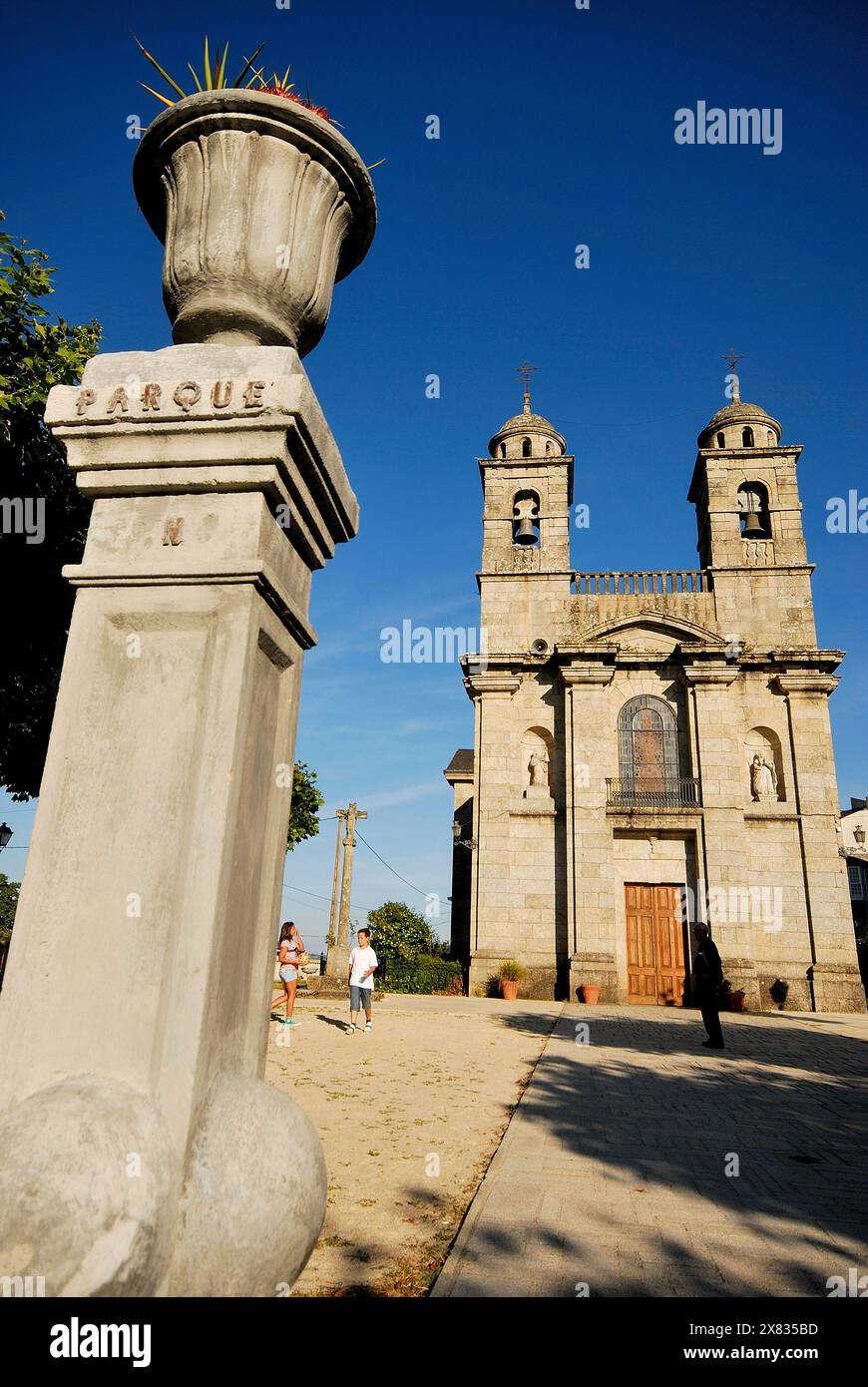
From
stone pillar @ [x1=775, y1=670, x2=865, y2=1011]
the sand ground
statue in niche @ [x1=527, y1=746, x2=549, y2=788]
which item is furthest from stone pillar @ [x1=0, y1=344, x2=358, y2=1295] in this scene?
stone pillar @ [x1=775, y1=670, x2=865, y2=1011]

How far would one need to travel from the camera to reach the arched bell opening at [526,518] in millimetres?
22188

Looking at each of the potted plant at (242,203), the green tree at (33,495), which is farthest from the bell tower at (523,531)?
the potted plant at (242,203)

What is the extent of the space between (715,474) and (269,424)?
22.4 m

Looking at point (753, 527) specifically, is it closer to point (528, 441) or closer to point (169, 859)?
point (528, 441)

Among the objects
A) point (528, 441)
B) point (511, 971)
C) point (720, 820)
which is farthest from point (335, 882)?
point (528, 441)

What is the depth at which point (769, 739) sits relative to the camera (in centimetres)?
2006

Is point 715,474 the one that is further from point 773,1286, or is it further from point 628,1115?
point 773,1286

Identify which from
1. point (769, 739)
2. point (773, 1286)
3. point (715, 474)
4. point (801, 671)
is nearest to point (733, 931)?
point (769, 739)

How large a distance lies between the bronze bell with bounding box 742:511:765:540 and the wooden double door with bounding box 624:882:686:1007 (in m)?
10.4

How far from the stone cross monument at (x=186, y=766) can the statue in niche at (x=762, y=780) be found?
18842 mm

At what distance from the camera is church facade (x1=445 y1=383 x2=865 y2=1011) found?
18.2 m

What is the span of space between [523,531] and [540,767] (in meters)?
6.96

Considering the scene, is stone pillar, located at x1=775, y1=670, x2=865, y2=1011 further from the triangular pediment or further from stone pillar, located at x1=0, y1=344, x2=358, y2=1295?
stone pillar, located at x1=0, y1=344, x2=358, y2=1295

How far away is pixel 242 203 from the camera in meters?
2.92
